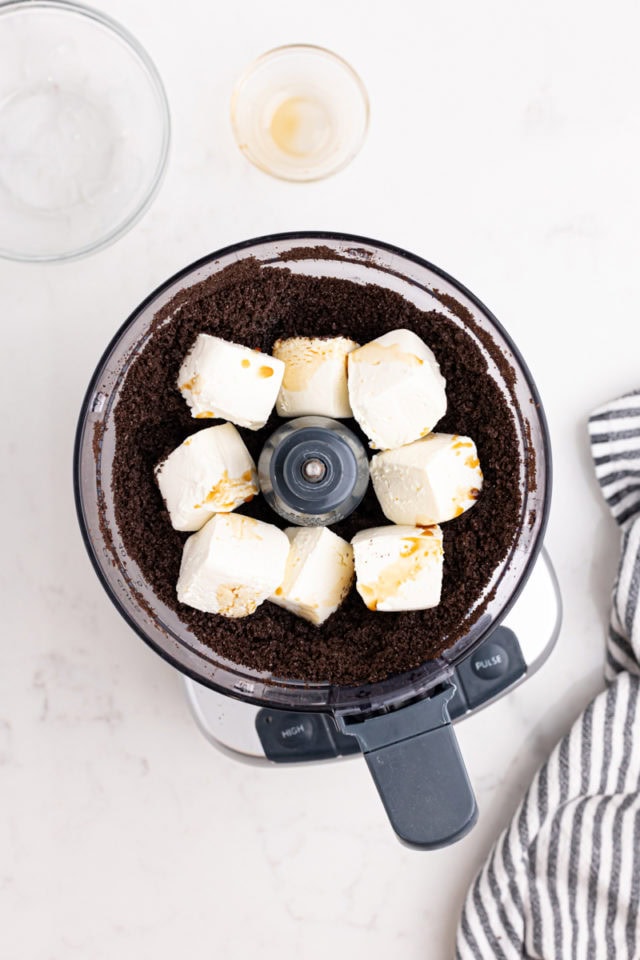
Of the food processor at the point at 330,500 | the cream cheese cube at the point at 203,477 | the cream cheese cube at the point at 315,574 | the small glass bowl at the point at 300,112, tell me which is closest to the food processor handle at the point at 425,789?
the food processor at the point at 330,500

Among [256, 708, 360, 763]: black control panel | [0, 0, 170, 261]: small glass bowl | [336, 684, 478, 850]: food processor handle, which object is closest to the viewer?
[336, 684, 478, 850]: food processor handle

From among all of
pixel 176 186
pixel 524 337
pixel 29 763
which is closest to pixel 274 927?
pixel 29 763

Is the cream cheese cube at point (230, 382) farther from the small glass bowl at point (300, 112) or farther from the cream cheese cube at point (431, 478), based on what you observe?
the small glass bowl at point (300, 112)

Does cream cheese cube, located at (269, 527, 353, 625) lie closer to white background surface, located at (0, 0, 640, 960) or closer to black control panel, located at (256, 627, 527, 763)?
black control panel, located at (256, 627, 527, 763)

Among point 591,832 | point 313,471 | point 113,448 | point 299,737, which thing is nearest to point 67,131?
point 113,448

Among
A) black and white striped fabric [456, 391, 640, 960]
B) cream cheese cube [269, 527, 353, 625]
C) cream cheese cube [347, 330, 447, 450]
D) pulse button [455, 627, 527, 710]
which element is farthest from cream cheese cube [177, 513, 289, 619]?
black and white striped fabric [456, 391, 640, 960]

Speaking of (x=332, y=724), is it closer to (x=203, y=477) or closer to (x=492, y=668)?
(x=492, y=668)
